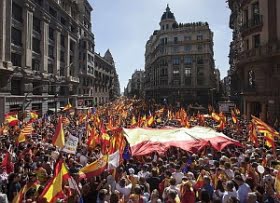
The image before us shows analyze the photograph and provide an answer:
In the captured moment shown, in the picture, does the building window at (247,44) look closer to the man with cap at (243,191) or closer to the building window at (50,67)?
the building window at (50,67)

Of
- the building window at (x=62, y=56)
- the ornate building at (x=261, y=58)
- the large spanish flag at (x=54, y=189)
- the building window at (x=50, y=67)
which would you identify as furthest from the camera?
the building window at (x=62, y=56)

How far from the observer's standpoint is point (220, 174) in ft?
35.1

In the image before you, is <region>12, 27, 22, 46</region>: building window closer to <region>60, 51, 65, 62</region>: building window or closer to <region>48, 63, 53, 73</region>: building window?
<region>48, 63, 53, 73</region>: building window

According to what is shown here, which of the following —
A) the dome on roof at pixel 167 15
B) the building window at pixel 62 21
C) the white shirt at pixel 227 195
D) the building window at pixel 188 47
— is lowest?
the white shirt at pixel 227 195

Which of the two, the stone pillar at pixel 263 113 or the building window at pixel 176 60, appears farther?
the building window at pixel 176 60

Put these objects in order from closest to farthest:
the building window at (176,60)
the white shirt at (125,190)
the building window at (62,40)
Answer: the white shirt at (125,190)
the building window at (62,40)
the building window at (176,60)

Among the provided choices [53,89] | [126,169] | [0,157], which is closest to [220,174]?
[126,169]

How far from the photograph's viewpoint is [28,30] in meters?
42.7

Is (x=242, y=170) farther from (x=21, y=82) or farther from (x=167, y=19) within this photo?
(x=167, y=19)

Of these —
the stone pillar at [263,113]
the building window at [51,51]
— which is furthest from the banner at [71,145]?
the building window at [51,51]

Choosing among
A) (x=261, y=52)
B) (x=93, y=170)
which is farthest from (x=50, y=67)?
(x=93, y=170)

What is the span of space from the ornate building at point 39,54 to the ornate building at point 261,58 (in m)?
21.8

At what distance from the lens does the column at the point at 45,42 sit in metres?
47.8

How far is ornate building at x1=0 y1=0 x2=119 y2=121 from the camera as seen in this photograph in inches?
1447
